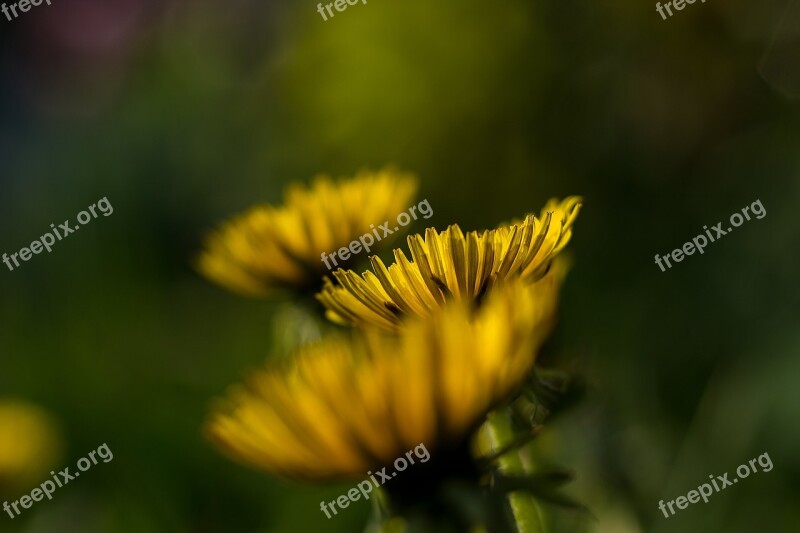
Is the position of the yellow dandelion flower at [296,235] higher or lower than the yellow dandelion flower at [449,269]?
higher

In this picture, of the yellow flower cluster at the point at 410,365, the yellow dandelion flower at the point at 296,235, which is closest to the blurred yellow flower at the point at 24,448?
the yellow dandelion flower at the point at 296,235

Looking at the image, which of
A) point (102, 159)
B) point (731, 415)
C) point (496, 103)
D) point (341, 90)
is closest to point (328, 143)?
point (341, 90)

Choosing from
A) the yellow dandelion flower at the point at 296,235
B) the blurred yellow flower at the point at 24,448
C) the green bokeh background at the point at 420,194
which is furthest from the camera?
the blurred yellow flower at the point at 24,448

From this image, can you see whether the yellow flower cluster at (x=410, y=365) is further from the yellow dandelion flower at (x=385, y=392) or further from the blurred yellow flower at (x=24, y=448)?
the blurred yellow flower at (x=24, y=448)

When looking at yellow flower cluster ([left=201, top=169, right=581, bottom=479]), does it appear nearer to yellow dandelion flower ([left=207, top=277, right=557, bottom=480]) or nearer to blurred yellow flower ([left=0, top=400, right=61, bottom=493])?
yellow dandelion flower ([left=207, top=277, right=557, bottom=480])

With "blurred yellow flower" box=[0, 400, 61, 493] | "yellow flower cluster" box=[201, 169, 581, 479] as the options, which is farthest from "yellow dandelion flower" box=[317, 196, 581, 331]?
"blurred yellow flower" box=[0, 400, 61, 493]

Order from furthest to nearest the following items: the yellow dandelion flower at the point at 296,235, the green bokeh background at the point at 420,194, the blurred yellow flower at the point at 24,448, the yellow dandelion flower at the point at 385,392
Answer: the blurred yellow flower at the point at 24,448 < the green bokeh background at the point at 420,194 < the yellow dandelion flower at the point at 296,235 < the yellow dandelion flower at the point at 385,392

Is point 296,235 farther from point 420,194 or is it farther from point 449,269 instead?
point 420,194
